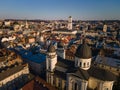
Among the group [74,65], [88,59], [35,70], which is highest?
[88,59]

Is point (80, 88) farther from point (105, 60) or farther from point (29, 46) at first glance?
point (29, 46)

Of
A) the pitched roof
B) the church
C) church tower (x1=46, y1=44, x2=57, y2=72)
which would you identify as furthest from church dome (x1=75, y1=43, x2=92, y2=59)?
church tower (x1=46, y1=44, x2=57, y2=72)

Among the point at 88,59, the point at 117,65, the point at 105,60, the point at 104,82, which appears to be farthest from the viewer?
the point at 105,60

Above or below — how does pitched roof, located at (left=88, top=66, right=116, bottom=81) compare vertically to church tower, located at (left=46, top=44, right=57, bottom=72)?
below

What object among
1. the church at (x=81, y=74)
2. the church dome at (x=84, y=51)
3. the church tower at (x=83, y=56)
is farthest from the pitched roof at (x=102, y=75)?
the church dome at (x=84, y=51)

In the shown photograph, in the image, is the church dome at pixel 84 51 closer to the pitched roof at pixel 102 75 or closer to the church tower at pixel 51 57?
the pitched roof at pixel 102 75

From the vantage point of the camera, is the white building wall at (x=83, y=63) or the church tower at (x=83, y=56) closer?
the church tower at (x=83, y=56)

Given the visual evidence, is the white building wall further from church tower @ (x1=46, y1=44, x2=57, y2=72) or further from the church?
church tower @ (x1=46, y1=44, x2=57, y2=72)

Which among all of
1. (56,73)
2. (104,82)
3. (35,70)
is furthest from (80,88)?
(35,70)
